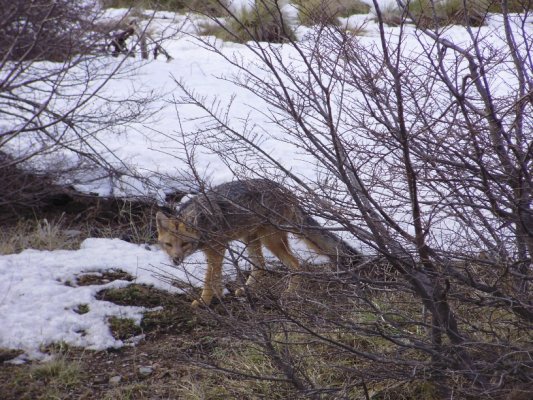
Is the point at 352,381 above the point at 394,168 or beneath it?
beneath

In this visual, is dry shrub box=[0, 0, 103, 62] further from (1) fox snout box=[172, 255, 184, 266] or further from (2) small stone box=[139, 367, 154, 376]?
(2) small stone box=[139, 367, 154, 376]

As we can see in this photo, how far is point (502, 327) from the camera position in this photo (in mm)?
3781

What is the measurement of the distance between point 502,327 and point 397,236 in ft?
2.96

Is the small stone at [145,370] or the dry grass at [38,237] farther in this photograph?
the dry grass at [38,237]

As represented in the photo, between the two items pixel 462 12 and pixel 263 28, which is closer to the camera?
pixel 263 28

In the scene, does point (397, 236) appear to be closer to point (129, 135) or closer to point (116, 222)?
point (116, 222)

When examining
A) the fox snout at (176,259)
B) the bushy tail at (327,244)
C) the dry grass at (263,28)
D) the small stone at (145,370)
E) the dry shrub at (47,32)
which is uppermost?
the dry shrub at (47,32)

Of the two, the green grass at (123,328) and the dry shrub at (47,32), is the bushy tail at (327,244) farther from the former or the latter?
the dry shrub at (47,32)

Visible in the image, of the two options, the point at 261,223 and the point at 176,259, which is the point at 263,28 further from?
the point at 176,259

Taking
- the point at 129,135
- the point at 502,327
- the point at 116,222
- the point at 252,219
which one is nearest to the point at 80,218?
the point at 116,222

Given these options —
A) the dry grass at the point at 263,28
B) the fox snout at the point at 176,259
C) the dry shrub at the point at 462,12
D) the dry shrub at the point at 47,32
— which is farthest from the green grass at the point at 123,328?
the dry shrub at the point at 462,12

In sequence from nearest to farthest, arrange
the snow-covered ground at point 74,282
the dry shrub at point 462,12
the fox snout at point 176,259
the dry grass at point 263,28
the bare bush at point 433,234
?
1. the bare bush at point 433,234
2. the dry grass at point 263,28
3. the dry shrub at point 462,12
4. the snow-covered ground at point 74,282
5. the fox snout at point 176,259

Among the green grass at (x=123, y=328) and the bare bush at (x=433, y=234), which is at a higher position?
the bare bush at (x=433, y=234)

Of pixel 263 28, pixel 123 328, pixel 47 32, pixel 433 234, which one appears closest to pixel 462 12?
pixel 263 28
